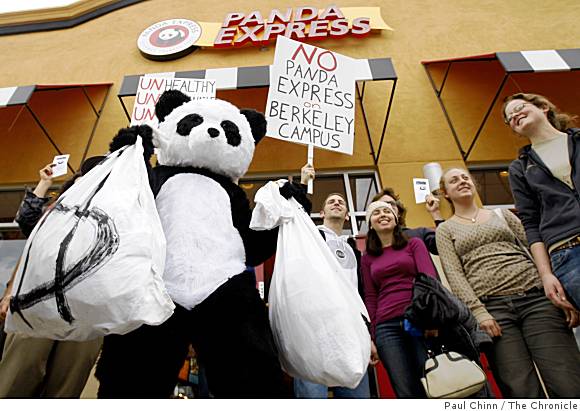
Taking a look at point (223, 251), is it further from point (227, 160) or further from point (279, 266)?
point (227, 160)

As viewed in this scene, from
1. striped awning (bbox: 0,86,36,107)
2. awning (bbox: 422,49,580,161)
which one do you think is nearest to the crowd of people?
striped awning (bbox: 0,86,36,107)

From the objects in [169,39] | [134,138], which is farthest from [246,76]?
[134,138]

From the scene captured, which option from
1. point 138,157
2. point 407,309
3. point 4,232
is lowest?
point 407,309

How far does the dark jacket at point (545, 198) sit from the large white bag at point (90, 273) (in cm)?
177

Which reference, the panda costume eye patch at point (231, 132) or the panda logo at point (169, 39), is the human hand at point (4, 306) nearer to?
the panda costume eye patch at point (231, 132)

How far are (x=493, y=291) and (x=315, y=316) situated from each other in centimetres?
126

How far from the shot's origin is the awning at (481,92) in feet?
16.7

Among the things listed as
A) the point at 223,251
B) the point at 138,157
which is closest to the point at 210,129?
the point at 138,157

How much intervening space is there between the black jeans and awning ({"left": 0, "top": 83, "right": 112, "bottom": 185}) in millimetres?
5295

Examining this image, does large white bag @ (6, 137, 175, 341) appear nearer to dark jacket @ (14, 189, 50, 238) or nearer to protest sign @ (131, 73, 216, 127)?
dark jacket @ (14, 189, 50, 238)

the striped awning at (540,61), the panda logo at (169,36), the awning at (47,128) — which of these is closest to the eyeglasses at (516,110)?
the striped awning at (540,61)

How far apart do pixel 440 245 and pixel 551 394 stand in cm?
88

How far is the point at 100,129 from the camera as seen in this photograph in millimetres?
5480

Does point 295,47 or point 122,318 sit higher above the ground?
point 295,47
